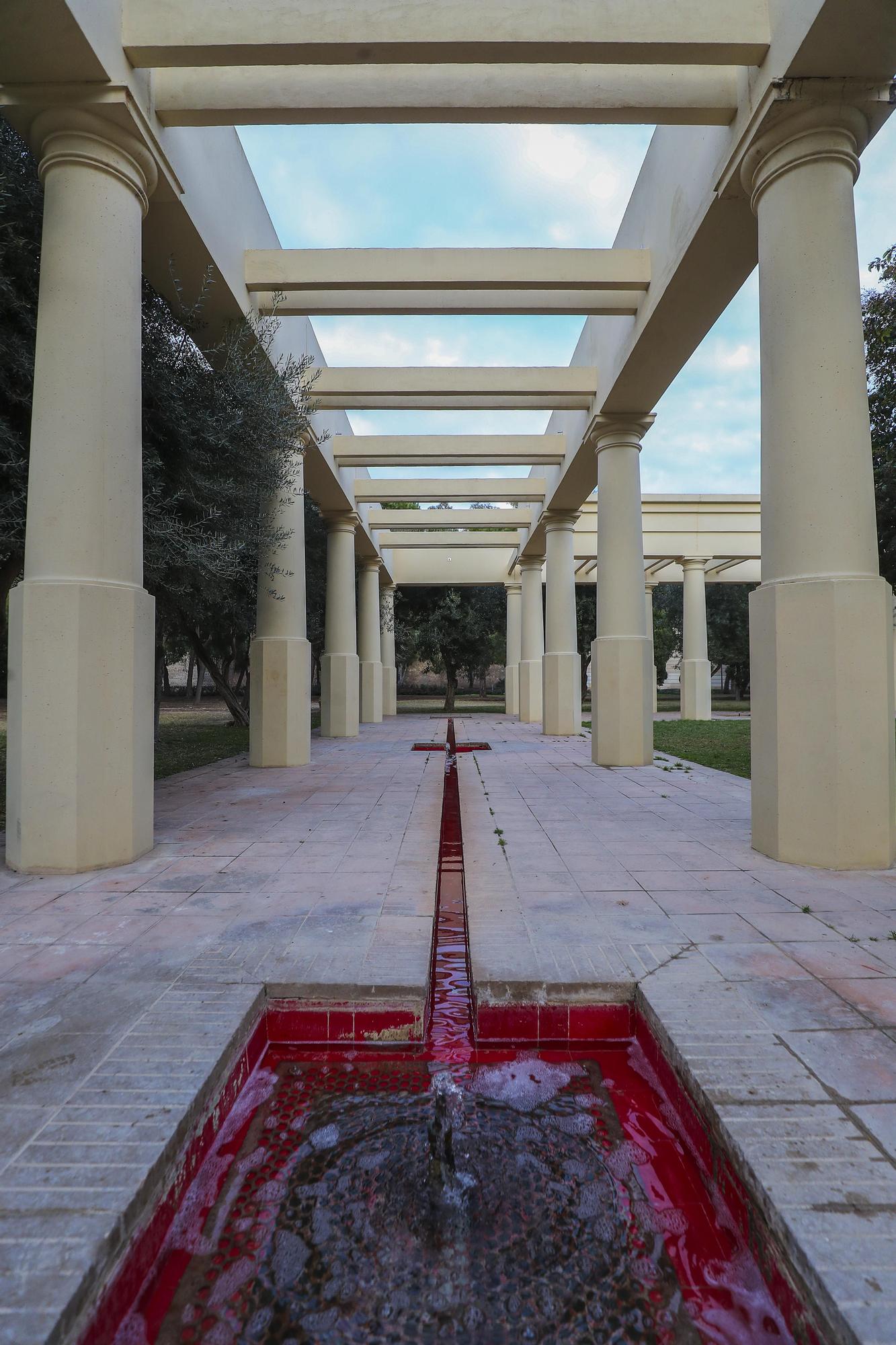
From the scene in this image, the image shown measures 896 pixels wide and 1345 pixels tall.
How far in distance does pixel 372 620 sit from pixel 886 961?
17773mm

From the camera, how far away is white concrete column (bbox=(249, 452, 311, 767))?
9.56 meters

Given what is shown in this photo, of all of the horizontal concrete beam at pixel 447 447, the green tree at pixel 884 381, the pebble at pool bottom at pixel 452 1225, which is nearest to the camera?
the pebble at pool bottom at pixel 452 1225

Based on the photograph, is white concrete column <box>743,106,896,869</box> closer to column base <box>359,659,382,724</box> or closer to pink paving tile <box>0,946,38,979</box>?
pink paving tile <box>0,946,38,979</box>

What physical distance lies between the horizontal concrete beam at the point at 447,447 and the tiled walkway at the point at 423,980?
8.21 metres

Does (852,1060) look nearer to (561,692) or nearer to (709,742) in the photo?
(709,742)

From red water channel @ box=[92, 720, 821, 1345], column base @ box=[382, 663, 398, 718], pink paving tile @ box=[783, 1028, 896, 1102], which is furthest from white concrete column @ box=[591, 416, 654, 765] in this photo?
column base @ box=[382, 663, 398, 718]

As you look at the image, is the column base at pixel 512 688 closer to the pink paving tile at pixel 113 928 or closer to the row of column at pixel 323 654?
the row of column at pixel 323 654

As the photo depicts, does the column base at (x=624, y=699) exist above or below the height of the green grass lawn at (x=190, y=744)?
above

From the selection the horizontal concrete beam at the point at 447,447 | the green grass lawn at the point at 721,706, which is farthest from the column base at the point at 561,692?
the green grass lawn at the point at 721,706

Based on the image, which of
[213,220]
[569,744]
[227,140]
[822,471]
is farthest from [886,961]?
[569,744]

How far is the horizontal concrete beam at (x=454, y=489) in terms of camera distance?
15.4 metres

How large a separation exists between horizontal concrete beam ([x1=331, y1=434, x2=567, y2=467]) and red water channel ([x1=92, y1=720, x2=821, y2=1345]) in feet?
36.5

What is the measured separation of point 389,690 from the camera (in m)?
24.8

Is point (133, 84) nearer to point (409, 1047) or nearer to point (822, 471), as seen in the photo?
point (822, 471)
